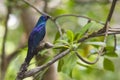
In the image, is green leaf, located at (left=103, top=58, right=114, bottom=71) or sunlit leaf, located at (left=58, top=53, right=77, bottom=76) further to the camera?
green leaf, located at (left=103, top=58, right=114, bottom=71)

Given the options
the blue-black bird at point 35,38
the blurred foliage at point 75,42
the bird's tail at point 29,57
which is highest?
the blue-black bird at point 35,38

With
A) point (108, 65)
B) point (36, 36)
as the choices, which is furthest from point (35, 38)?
point (108, 65)

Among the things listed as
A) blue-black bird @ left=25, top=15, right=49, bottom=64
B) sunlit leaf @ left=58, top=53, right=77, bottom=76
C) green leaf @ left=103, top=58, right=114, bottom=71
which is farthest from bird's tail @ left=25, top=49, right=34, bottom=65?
green leaf @ left=103, top=58, right=114, bottom=71

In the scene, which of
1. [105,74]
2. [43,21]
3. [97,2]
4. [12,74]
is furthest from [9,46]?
[43,21]

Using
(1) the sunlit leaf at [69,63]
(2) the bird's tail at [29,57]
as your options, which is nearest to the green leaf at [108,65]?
(1) the sunlit leaf at [69,63]

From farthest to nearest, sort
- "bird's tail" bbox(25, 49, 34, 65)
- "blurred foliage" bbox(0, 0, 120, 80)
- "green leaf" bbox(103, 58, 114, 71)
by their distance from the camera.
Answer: "green leaf" bbox(103, 58, 114, 71)
"blurred foliage" bbox(0, 0, 120, 80)
"bird's tail" bbox(25, 49, 34, 65)

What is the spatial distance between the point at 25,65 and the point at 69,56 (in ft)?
0.44

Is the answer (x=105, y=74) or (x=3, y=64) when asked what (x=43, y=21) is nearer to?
(x=3, y=64)

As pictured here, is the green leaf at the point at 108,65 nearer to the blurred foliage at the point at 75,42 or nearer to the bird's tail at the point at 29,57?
the blurred foliage at the point at 75,42

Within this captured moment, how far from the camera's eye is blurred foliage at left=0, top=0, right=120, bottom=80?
898mm

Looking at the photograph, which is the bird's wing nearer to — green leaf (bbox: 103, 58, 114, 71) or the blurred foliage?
the blurred foliage

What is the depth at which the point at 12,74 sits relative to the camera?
1600mm

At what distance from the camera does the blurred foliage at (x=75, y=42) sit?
0.90 metres

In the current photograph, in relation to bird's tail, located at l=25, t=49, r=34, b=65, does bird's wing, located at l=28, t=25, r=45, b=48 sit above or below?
above
